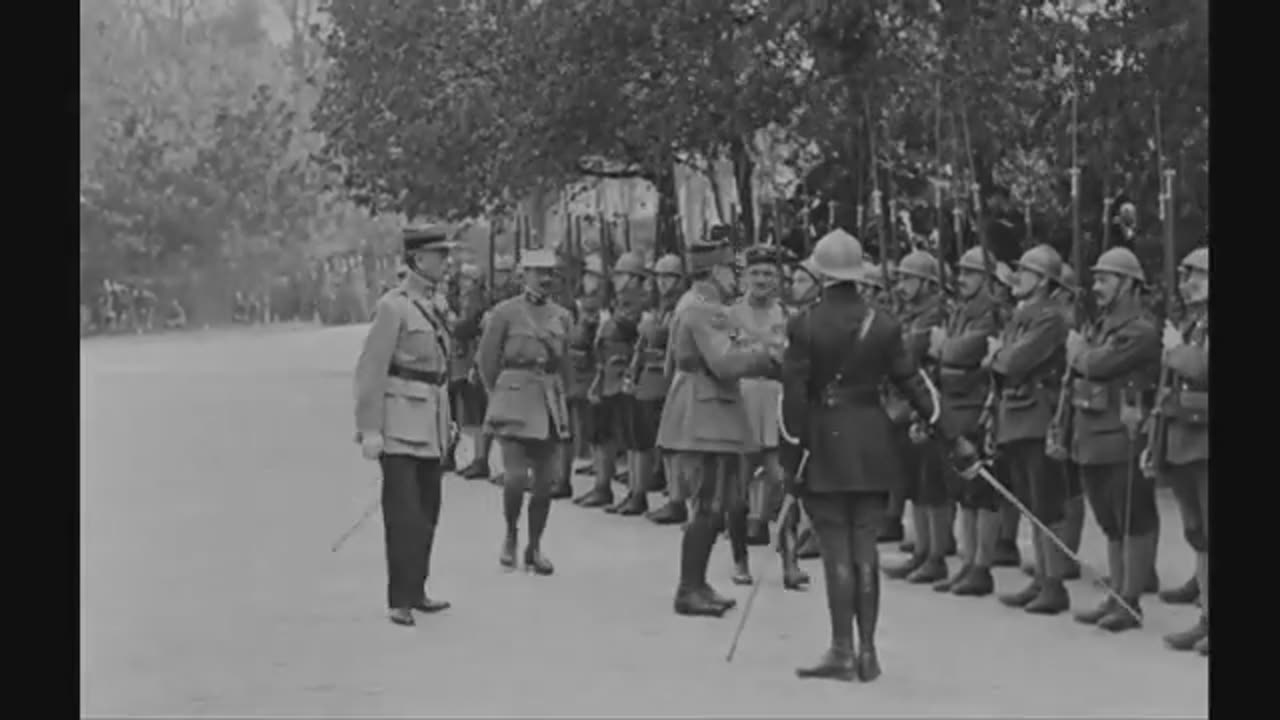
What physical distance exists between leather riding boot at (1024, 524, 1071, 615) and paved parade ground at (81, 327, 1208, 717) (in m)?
0.11

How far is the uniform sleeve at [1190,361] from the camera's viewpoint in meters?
9.99

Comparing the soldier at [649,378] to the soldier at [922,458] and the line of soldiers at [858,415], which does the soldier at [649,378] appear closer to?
the line of soldiers at [858,415]

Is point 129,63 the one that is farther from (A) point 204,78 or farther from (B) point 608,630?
(B) point 608,630

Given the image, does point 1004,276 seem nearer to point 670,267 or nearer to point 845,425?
point 670,267

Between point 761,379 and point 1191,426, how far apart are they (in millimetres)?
3590

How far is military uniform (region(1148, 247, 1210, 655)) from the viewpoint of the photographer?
394 inches

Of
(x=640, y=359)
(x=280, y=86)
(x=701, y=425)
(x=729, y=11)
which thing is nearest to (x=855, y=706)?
(x=701, y=425)

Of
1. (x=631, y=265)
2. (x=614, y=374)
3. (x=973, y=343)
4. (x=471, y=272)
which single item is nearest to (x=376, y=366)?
(x=973, y=343)

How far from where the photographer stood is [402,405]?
11.2 meters

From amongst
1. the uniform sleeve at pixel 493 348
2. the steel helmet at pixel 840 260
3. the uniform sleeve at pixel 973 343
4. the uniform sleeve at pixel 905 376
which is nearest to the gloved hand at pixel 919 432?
the uniform sleeve at pixel 973 343

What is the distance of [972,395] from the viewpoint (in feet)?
40.2

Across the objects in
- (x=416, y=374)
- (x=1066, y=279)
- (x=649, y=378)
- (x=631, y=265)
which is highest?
(x=631, y=265)

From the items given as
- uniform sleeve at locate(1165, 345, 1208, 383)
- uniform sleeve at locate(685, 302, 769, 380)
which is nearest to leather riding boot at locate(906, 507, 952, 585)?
uniform sleeve at locate(685, 302, 769, 380)

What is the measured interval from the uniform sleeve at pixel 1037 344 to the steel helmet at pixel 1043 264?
196mm
